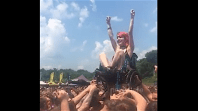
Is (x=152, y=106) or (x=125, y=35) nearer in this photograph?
(x=152, y=106)

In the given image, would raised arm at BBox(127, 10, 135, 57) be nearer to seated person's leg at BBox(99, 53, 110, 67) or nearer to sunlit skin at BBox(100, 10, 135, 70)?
sunlit skin at BBox(100, 10, 135, 70)

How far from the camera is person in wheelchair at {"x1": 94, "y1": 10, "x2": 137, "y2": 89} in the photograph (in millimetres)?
7621

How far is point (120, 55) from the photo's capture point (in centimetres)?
789

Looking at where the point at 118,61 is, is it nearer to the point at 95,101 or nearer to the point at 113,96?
the point at 113,96

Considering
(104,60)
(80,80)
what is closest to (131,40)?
(104,60)

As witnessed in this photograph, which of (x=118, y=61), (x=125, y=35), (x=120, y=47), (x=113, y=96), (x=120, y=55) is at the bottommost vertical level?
(x=113, y=96)
